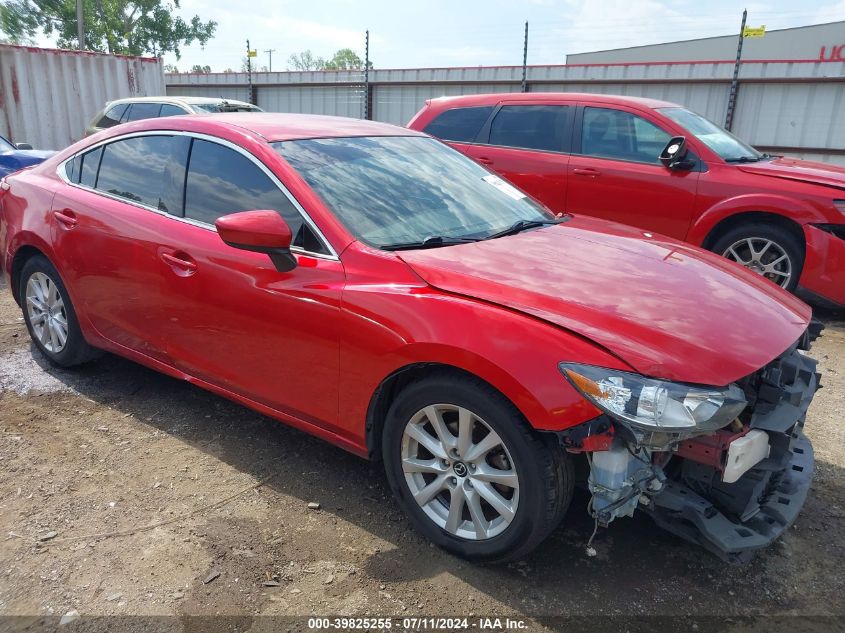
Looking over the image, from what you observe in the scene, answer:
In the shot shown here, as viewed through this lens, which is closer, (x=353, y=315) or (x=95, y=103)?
(x=353, y=315)

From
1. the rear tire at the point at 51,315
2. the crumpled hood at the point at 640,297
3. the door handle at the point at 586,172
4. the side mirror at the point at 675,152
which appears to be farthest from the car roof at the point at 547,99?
the rear tire at the point at 51,315

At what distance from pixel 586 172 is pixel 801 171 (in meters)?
1.81

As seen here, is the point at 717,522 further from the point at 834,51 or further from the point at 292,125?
the point at 834,51

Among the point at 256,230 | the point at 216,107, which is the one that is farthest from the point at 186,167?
the point at 216,107

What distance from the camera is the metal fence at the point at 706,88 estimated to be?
11.0 meters

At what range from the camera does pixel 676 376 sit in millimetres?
2129

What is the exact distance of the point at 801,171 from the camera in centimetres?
573

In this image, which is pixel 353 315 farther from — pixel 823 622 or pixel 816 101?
pixel 816 101

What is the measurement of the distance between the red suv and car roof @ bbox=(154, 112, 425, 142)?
2656 mm

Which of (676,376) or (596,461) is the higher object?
(676,376)

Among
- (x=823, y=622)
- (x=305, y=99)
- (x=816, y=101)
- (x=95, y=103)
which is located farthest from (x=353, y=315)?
(x=305, y=99)

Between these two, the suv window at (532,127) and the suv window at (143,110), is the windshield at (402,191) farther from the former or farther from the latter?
the suv window at (143,110)

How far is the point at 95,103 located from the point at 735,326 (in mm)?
13567

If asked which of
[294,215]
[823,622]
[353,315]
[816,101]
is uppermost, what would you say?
[816,101]
